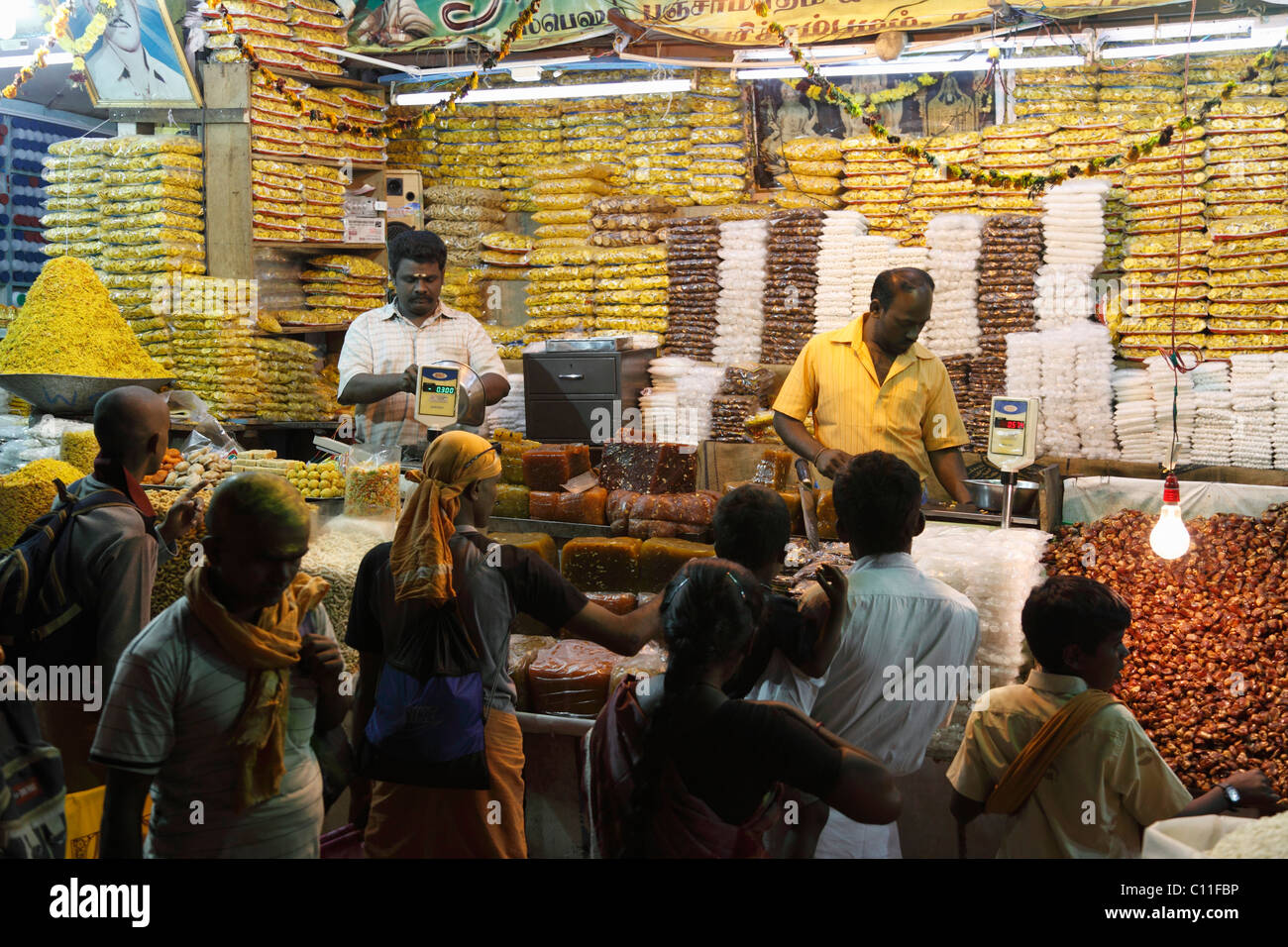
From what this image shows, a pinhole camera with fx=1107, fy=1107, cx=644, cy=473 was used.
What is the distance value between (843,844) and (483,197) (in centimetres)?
533

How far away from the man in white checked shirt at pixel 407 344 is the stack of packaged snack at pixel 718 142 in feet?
7.56

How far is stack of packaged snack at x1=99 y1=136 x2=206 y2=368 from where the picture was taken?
5711 mm

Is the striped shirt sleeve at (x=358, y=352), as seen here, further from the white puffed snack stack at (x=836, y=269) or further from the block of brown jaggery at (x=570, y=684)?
the white puffed snack stack at (x=836, y=269)

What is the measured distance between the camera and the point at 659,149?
20.9 feet

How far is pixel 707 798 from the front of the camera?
1664 millimetres

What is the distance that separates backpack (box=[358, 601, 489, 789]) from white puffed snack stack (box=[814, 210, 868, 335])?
3.77 metres

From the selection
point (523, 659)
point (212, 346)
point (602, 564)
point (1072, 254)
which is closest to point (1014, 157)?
point (1072, 254)

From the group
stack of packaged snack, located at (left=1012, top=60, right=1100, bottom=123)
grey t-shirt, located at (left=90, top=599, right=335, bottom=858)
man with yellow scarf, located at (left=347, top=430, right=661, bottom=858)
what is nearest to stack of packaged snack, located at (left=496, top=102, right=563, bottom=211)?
stack of packaged snack, located at (left=1012, top=60, right=1100, bottom=123)

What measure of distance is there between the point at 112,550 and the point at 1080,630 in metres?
2.07

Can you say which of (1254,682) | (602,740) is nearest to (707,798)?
(602,740)

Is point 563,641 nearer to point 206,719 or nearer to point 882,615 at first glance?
point 882,615

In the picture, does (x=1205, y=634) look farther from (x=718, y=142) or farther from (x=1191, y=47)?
(x=718, y=142)

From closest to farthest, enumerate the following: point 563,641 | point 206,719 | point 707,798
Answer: point 707,798
point 206,719
point 563,641

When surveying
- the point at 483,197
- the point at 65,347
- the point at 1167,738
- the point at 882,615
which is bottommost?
the point at 1167,738
